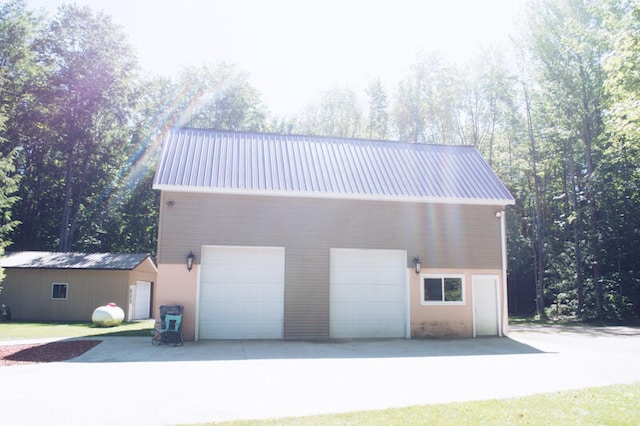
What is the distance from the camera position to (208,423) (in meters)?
5.52

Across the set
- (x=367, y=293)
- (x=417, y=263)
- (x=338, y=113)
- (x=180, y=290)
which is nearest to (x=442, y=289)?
(x=417, y=263)

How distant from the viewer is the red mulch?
393 inches

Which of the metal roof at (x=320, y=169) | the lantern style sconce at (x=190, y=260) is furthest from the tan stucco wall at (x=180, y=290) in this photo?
the metal roof at (x=320, y=169)

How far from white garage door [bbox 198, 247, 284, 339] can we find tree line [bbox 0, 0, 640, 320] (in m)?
14.4

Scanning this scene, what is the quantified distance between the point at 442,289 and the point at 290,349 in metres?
5.45

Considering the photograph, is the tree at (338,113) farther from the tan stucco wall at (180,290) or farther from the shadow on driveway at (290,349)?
the shadow on driveway at (290,349)

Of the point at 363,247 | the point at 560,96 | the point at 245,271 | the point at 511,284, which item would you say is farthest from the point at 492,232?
the point at 511,284

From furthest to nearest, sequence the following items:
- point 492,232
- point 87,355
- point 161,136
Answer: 1. point 161,136
2. point 492,232
3. point 87,355

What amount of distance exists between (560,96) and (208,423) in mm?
25629

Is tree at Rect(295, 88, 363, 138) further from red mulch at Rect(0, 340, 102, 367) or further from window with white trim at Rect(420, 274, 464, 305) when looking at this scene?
red mulch at Rect(0, 340, 102, 367)

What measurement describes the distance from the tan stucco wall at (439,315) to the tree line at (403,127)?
38.5 ft

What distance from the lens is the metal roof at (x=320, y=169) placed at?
45.6ft

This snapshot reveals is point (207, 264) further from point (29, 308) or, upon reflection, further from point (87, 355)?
point (29, 308)

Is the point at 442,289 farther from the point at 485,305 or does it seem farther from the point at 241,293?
the point at 241,293
